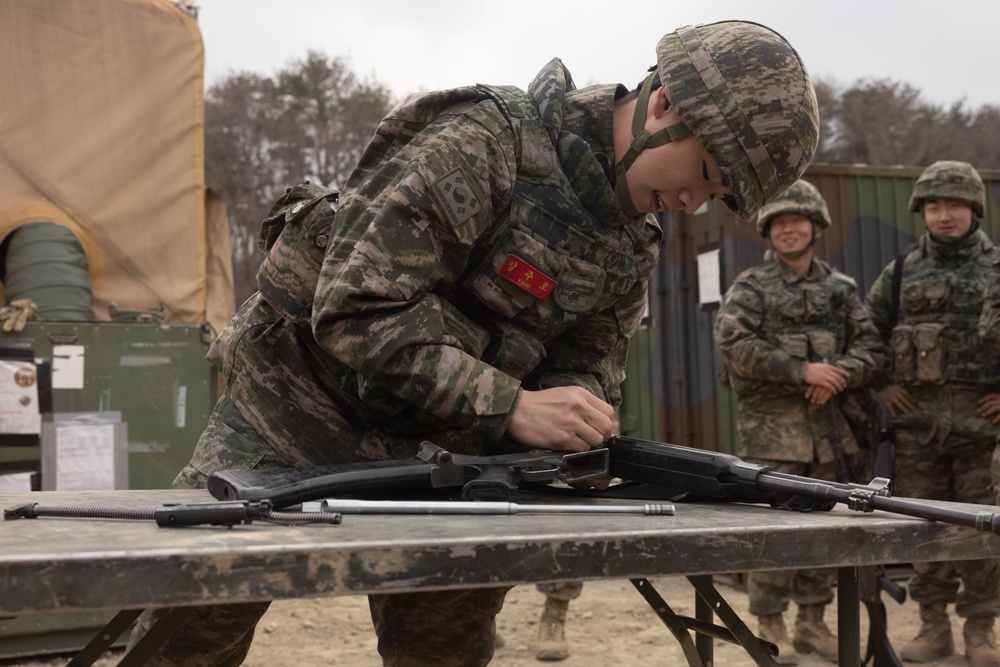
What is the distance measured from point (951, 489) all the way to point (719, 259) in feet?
6.06

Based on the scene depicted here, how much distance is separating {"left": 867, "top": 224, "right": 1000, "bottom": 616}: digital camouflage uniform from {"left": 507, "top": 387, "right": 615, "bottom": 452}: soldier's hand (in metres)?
3.31

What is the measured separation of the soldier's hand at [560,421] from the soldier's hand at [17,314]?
10.1 ft

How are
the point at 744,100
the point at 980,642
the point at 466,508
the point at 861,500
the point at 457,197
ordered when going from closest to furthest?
the point at 466,508 → the point at 861,500 → the point at 457,197 → the point at 744,100 → the point at 980,642

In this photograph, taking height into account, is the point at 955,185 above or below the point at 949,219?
above

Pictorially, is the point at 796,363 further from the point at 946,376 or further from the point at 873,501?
the point at 873,501

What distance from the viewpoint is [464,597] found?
232 centimetres

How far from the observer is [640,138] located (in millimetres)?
2172

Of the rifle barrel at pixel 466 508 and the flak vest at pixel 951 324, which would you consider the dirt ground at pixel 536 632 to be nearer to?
the flak vest at pixel 951 324

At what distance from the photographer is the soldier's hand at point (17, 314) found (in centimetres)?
425

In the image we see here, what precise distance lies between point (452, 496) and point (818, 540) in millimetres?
697

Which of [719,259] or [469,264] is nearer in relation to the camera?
[469,264]

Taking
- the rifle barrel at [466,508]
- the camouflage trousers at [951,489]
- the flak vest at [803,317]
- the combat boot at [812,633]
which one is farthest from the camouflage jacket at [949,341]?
the rifle barrel at [466,508]

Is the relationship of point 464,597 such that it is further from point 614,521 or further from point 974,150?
point 974,150

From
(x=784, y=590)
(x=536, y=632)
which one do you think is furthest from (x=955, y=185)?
(x=536, y=632)
